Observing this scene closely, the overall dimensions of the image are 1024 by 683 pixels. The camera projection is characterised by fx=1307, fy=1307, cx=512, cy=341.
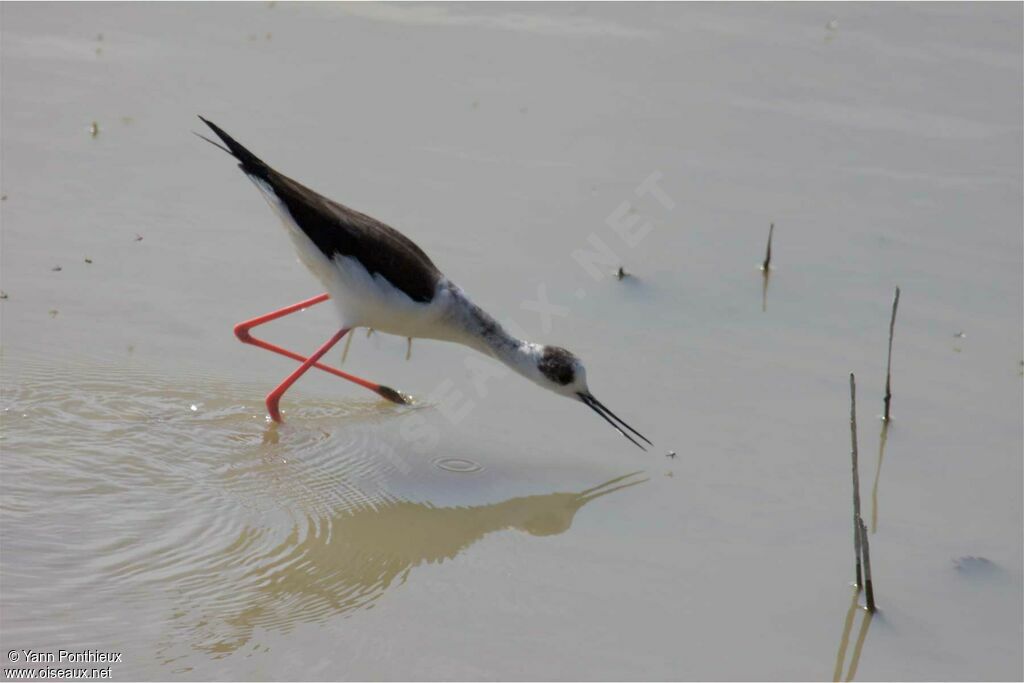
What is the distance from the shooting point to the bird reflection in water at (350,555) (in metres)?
4.36

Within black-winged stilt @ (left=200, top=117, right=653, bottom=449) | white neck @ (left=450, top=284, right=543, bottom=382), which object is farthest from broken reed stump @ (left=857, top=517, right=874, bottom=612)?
white neck @ (left=450, top=284, right=543, bottom=382)

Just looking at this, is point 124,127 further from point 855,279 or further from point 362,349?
point 855,279

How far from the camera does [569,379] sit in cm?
592

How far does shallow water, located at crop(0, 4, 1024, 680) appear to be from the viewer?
448 cm

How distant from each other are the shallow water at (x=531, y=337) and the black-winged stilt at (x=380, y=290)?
0.21 m

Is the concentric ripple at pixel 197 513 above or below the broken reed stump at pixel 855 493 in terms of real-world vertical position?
below

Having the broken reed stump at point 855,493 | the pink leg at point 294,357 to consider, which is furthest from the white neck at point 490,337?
the broken reed stump at point 855,493

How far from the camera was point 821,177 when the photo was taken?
8062 millimetres

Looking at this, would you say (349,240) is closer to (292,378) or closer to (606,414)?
(292,378)

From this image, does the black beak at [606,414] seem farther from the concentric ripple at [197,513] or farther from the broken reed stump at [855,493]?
the broken reed stump at [855,493]

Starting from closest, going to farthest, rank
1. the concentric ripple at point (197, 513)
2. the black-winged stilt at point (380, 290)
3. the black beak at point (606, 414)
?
1. the concentric ripple at point (197, 513)
2. the black beak at point (606, 414)
3. the black-winged stilt at point (380, 290)

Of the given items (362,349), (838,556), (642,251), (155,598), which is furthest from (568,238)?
(155,598)

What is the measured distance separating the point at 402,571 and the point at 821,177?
4408mm

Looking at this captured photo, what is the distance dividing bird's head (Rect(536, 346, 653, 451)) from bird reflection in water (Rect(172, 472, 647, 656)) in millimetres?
391
